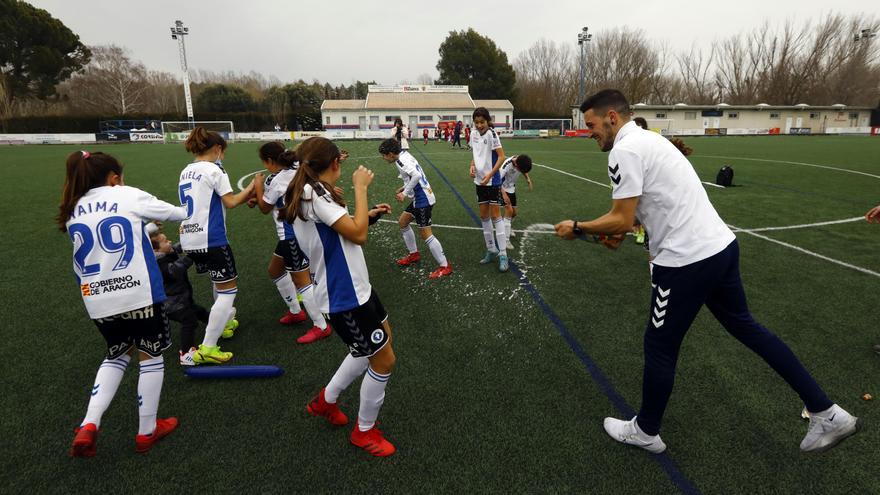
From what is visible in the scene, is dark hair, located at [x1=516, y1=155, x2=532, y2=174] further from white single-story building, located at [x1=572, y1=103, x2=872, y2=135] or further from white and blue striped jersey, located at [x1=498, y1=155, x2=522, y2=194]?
white single-story building, located at [x1=572, y1=103, x2=872, y2=135]

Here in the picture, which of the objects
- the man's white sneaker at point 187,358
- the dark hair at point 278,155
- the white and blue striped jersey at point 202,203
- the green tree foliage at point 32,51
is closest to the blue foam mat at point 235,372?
the man's white sneaker at point 187,358

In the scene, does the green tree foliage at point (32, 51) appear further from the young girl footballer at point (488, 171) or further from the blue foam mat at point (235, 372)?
the blue foam mat at point (235, 372)

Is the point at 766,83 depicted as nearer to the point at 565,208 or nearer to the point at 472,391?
the point at 565,208

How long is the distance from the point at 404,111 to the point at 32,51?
129 ft

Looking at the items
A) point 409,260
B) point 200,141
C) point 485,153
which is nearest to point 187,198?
point 200,141

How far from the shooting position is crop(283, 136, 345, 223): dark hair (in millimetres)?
2373

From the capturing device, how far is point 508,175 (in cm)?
754

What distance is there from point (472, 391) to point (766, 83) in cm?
8328

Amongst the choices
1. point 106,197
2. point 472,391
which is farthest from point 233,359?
point 472,391

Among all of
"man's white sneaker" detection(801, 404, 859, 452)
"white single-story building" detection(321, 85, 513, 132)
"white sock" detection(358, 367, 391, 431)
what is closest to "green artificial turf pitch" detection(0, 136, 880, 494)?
"man's white sneaker" detection(801, 404, 859, 452)

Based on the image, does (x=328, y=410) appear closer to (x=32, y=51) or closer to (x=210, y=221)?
(x=210, y=221)

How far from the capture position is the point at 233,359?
162 inches

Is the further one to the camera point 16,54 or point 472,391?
point 16,54

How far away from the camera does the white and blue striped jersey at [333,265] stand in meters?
2.51
